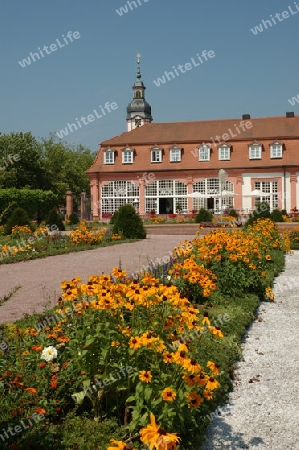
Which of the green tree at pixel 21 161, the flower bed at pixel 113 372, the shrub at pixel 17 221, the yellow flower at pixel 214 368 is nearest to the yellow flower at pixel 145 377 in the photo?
the flower bed at pixel 113 372

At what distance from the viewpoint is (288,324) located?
6.38 m

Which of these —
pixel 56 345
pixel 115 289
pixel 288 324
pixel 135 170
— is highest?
pixel 135 170

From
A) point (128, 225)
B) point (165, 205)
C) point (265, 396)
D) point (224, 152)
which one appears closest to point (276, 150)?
point (224, 152)

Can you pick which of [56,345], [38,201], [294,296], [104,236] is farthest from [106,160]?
[56,345]

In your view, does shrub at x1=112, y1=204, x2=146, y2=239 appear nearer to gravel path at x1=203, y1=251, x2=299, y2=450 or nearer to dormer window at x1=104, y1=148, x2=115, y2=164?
gravel path at x1=203, y1=251, x2=299, y2=450

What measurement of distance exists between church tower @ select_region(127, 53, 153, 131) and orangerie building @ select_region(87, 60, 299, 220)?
30562 millimetres

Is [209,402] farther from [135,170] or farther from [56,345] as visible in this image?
[135,170]

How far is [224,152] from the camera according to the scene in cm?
3769

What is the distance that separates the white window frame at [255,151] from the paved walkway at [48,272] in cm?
2449

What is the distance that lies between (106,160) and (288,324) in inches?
1364

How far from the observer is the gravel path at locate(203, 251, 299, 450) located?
3.44m

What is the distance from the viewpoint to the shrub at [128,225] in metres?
19.0

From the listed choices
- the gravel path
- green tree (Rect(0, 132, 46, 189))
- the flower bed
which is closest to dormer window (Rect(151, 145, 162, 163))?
green tree (Rect(0, 132, 46, 189))

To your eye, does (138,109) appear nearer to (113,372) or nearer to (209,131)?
(209,131)
